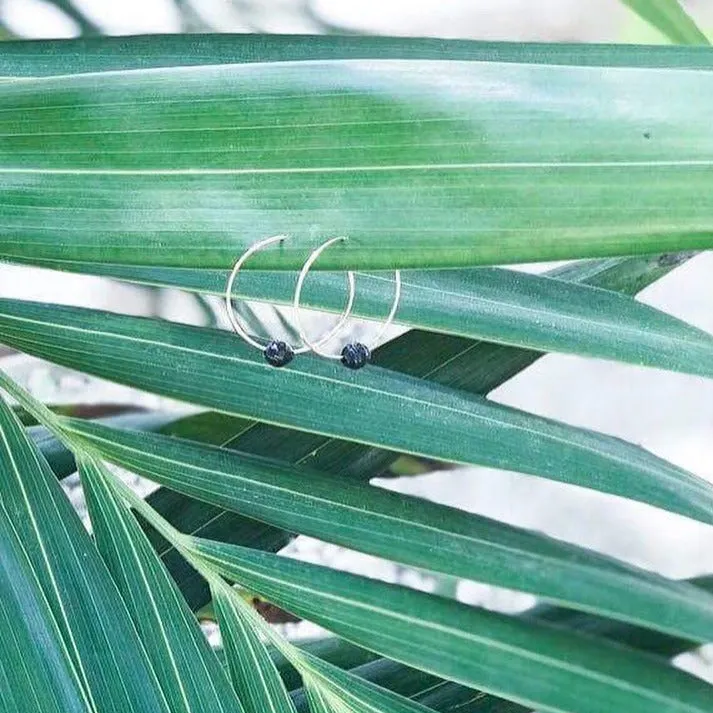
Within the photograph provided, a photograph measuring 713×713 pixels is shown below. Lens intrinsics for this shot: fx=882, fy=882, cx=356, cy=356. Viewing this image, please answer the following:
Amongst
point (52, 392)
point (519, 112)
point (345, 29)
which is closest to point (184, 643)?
point (519, 112)

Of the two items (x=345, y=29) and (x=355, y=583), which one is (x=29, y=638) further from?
(x=345, y=29)

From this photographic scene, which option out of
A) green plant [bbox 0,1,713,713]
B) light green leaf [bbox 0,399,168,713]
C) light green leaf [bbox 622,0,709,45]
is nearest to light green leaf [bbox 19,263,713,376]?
green plant [bbox 0,1,713,713]

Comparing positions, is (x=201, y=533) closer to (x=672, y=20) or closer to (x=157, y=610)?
(x=157, y=610)

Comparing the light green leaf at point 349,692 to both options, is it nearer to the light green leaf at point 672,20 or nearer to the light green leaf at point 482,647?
the light green leaf at point 482,647

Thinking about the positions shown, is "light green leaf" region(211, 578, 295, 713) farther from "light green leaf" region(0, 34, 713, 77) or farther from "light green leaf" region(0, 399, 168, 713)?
"light green leaf" region(0, 34, 713, 77)

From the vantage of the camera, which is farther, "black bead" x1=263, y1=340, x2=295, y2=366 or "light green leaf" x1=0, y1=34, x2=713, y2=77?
"light green leaf" x1=0, y1=34, x2=713, y2=77

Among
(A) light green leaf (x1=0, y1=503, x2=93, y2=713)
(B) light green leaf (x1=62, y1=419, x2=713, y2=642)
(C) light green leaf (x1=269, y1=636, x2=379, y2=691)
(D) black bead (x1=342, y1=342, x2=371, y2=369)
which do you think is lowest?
(A) light green leaf (x1=0, y1=503, x2=93, y2=713)
